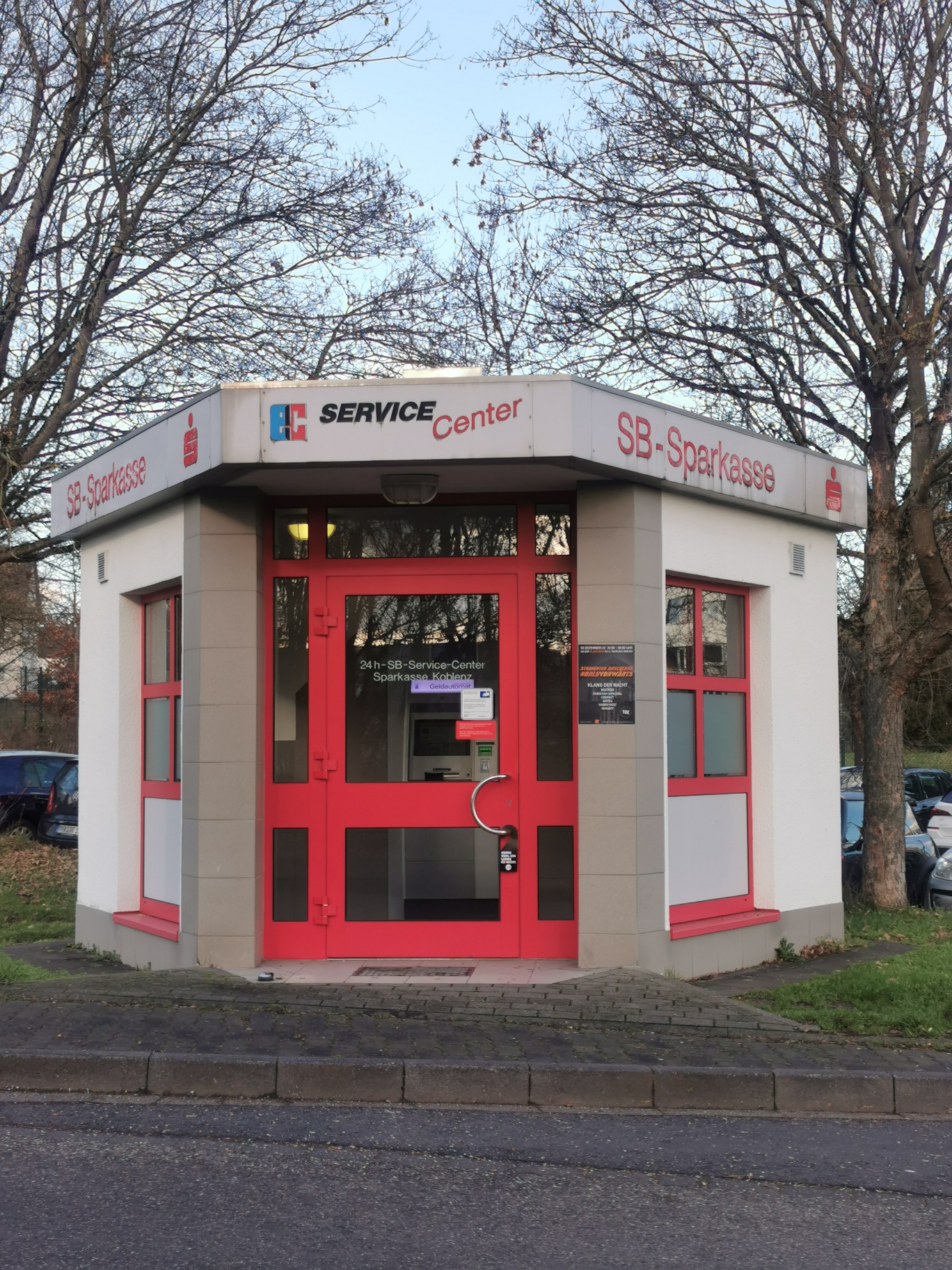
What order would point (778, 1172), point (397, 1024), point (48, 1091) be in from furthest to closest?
point (397, 1024) < point (48, 1091) < point (778, 1172)

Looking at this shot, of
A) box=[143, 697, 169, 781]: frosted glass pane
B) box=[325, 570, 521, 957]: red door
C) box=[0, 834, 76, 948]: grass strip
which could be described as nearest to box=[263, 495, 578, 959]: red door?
box=[325, 570, 521, 957]: red door

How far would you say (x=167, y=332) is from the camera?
668 inches

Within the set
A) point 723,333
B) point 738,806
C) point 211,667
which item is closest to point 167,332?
point 723,333

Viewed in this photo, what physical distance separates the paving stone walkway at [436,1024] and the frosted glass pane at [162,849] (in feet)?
4.65

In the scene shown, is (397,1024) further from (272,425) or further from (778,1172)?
(272,425)

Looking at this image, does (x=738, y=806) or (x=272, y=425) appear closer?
(x=272, y=425)

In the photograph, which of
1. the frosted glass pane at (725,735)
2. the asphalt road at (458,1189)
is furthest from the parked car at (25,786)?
the asphalt road at (458,1189)

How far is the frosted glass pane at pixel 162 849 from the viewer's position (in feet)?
31.2

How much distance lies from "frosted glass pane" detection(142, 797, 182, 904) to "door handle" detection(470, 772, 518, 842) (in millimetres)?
2110

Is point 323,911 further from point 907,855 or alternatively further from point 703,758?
point 907,855

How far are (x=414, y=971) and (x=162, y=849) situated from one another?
237cm

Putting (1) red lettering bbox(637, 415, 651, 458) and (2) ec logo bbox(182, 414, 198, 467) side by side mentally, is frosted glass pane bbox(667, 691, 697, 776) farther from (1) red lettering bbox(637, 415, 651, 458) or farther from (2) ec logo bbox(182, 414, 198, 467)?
(2) ec logo bbox(182, 414, 198, 467)

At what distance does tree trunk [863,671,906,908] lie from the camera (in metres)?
13.4

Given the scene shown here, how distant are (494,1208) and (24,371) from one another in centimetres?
1433
